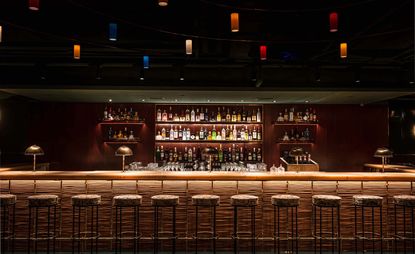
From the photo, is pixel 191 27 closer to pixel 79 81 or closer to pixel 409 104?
pixel 79 81

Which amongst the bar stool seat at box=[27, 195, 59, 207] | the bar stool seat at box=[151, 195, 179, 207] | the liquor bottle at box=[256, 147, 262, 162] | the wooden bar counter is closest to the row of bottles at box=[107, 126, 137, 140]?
the liquor bottle at box=[256, 147, 262, 162]

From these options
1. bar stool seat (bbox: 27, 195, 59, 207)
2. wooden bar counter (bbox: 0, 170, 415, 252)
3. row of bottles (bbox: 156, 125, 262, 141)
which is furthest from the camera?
row of bottles (bbox: 156, 125, 262, 141)

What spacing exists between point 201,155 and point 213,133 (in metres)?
0.62

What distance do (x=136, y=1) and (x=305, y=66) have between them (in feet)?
11.9

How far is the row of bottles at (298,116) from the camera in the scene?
9.26 m

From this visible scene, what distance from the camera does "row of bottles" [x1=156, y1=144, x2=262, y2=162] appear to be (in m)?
9.18

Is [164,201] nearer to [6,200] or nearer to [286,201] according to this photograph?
[286,201]

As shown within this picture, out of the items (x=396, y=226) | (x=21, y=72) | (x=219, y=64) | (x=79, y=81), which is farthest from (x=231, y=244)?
(x=21, y=72)

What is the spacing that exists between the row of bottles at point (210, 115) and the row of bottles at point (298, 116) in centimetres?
60

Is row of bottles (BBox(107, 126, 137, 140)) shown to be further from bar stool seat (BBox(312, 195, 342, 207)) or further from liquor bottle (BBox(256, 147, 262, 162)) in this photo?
bar stool seat (BBox(312, 195, 342, 207))

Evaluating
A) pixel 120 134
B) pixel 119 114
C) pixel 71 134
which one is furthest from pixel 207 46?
pixel 71 134

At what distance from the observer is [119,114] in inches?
365

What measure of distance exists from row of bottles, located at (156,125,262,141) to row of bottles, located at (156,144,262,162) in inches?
11.0

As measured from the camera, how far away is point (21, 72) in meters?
7.48
